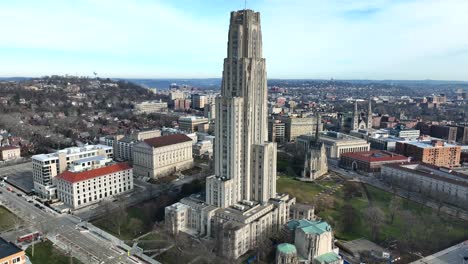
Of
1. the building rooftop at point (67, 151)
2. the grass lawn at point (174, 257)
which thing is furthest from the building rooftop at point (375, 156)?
the building rooftop at point (67, 151)

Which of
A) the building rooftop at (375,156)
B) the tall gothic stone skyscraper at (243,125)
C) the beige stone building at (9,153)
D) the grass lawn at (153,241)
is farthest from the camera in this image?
the beige stone building at (9,153)

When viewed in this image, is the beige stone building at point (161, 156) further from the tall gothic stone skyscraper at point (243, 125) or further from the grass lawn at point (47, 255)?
the grass lawn at point (47, 255)

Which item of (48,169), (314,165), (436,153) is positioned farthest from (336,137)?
(48,169)

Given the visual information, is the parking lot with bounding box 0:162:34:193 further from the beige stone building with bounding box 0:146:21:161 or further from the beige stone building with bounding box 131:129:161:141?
the beige stone building with bounding box 131:129:161:141

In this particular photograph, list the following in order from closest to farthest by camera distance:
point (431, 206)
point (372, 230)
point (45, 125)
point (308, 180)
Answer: point (372, 230) < point (431, 206) < point (308, 180) < point (45, 125)

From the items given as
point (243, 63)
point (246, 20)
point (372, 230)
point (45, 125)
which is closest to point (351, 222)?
point (372, 230)

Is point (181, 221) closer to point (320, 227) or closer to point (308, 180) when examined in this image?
point (320, 227)

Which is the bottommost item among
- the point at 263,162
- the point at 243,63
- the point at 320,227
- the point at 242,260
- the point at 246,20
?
the point at 242,260
